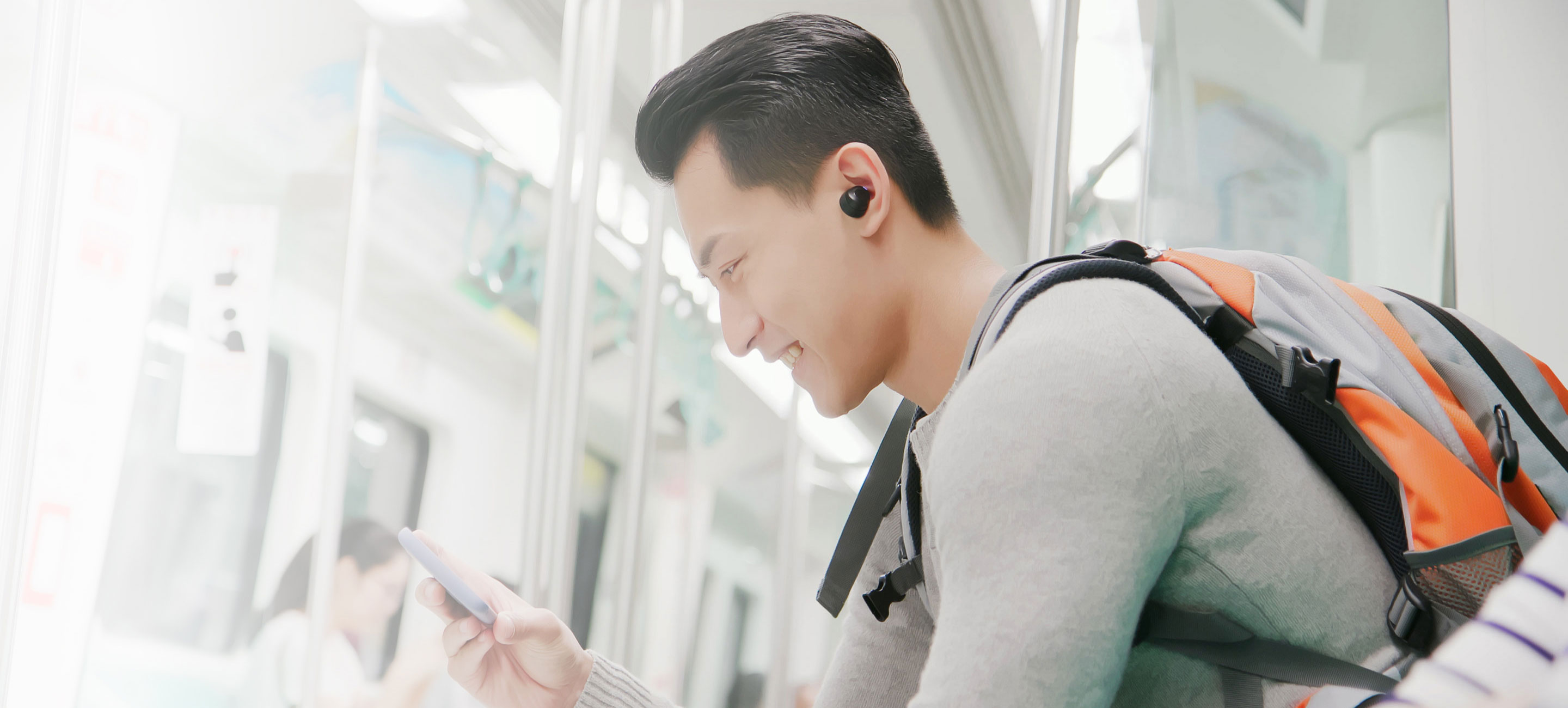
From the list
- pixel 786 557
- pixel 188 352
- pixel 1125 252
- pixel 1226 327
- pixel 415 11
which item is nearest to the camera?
pixel 1226 327

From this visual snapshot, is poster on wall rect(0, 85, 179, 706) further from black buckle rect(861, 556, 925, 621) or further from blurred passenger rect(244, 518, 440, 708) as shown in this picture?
black buckle rect(861, 556, 925, 621)

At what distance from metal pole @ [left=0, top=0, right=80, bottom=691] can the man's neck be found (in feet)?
6.34

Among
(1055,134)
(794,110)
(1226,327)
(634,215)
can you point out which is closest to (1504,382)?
(1226,327)

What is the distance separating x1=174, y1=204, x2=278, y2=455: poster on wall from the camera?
2.35 metres

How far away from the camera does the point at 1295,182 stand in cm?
201

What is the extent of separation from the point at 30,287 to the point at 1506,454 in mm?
2501

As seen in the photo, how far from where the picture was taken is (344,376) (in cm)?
262

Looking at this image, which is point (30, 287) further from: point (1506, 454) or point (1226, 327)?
point (1506, 454)

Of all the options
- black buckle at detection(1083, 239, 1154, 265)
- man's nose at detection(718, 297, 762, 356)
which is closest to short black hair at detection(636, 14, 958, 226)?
man's nose at detection(718, 297, 762, 356)

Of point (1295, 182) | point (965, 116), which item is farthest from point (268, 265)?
point (1295, 182)

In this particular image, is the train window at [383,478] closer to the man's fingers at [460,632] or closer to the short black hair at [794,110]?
the man's fingers at [460,632]

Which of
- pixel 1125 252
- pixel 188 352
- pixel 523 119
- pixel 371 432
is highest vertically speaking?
pixel 523 119

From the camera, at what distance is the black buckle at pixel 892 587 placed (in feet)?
3.26

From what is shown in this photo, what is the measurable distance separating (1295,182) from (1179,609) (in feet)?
5.21
